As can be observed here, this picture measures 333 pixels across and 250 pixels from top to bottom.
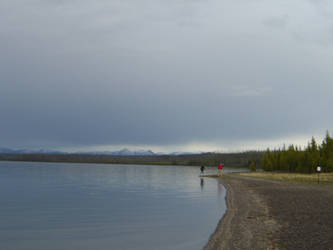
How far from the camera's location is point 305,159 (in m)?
99.0

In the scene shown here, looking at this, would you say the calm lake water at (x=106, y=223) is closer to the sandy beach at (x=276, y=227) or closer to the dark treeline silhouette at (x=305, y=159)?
the sandy beach at (x=276, y=227)

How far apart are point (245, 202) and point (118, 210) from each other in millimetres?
11971

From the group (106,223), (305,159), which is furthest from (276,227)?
(305,159)

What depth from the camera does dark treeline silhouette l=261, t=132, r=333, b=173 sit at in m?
91.1

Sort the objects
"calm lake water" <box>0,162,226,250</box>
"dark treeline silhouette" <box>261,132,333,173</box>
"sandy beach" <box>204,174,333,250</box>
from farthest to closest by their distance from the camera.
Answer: "dark treeline silhouette" <box>261,132,333,173</box>
"calm lake water" <box>0,162,226,250</box>
"sandy beach" <box>204,174,333,250</box>

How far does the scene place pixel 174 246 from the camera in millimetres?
15844

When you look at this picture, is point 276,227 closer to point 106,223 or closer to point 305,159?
point 106,223

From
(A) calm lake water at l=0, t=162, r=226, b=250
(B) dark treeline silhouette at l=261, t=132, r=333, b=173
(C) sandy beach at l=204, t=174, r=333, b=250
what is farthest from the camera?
(B) dark treeline silhouette at l=261, t=132, r=333, b=173

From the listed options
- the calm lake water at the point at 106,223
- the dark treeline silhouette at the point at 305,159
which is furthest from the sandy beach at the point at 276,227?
the dark treeline silhouette at the point at 305,159

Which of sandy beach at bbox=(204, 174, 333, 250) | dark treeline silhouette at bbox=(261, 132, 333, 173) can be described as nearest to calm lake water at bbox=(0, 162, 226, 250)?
sandy beach at bbox=(204, 174, 333, 250)

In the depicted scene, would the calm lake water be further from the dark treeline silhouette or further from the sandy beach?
the dark treeline silhouette

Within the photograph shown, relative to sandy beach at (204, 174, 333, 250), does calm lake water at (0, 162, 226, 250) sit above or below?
below

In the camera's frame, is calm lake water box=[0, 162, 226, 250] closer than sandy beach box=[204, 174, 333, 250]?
No

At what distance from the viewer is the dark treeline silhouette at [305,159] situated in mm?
91062
